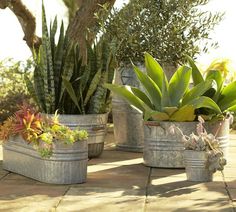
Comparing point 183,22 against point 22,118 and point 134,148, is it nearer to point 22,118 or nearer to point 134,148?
point 134,148

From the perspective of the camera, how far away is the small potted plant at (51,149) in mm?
4328

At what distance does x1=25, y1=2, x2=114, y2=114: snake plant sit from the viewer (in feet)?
17.5

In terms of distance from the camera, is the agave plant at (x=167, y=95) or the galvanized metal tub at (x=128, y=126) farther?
the galvanized metal tub at (x=128, y=126)

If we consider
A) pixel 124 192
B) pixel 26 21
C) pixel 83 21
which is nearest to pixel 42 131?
pixel 124 192

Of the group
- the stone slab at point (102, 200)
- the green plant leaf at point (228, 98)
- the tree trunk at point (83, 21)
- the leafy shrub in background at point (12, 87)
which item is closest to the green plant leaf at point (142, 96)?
the green plant leaf at point (228, 98)

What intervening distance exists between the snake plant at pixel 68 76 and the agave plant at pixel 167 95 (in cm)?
48

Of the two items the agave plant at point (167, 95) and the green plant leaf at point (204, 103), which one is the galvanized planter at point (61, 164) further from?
the green plant leaf at point (204, 103)

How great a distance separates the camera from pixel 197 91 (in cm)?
492

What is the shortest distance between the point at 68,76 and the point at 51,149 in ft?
4.04

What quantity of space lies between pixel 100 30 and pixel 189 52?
3.50 feet

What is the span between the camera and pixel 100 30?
6430mm

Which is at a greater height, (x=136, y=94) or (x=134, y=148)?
(x=136, y=94)

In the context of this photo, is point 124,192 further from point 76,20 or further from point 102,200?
point 76,20

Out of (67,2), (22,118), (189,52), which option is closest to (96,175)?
(22,118)
